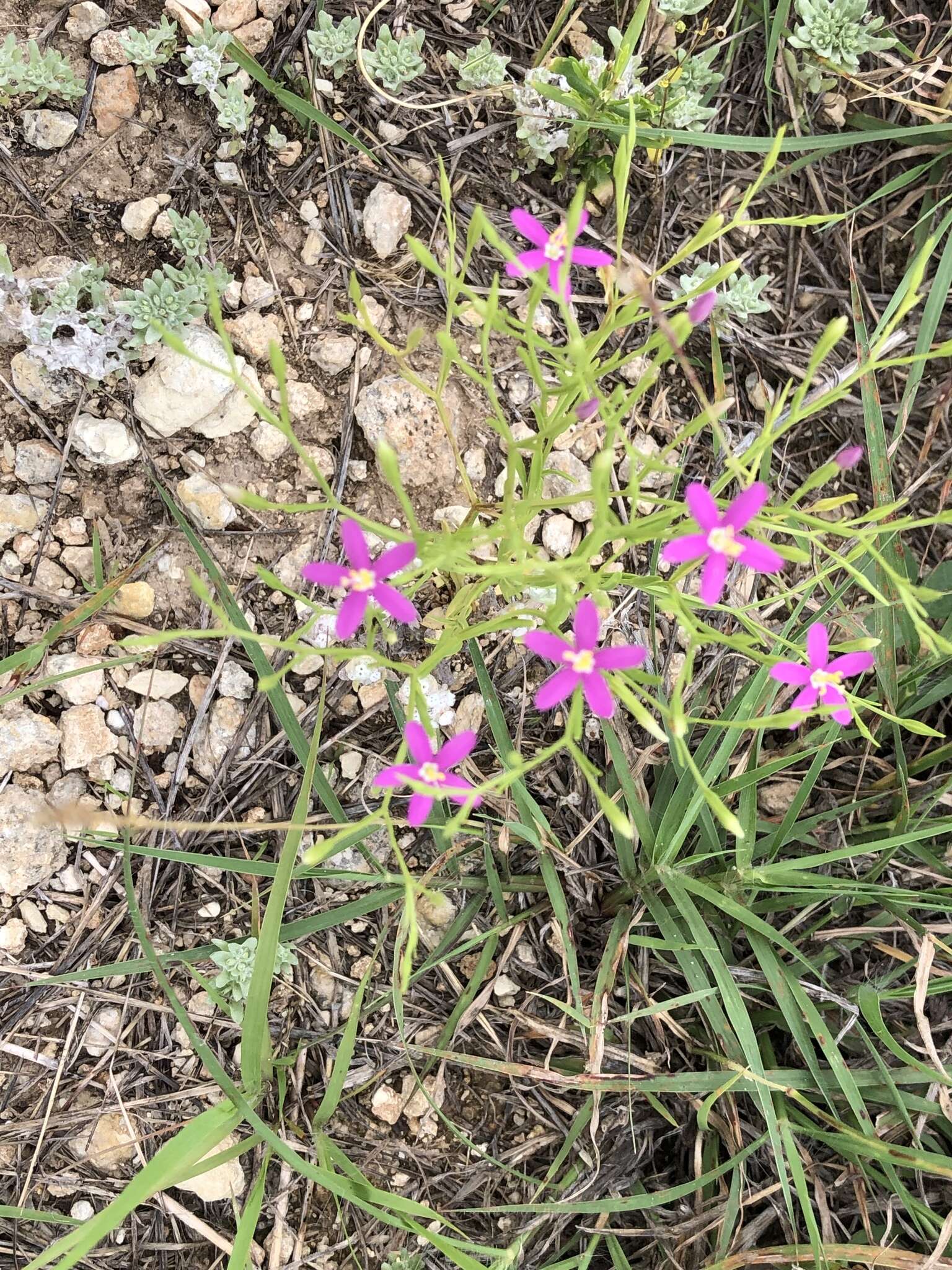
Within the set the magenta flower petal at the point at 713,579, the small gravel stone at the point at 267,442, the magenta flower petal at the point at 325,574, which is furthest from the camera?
the small gravel stone at the point at 267,442

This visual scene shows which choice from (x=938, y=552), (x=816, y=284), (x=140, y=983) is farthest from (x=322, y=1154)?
(x=816, y=284)

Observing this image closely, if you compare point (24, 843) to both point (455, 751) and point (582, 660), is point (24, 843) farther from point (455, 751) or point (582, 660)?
point (582, 660)

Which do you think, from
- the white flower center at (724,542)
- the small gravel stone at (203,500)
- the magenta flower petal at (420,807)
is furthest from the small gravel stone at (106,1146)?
the white flower center at (724,542)

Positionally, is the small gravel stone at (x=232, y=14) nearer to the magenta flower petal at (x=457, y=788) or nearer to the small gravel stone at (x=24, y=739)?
the small gravel stone at (x=24, y=739)

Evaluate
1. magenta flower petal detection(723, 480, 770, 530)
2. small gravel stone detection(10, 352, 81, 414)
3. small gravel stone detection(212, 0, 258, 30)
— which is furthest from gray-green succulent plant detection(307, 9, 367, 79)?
magenta flower petal detection(723, 480, 770, 530)

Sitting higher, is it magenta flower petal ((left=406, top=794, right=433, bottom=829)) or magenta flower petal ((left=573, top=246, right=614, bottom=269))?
magenta flower petal ((left=573, top=246, right=614, bottom=269))

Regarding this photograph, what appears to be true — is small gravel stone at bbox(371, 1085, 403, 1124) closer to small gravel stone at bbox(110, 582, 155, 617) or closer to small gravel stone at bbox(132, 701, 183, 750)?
small gravel stone at bbox(132, 701, 183, 750)
